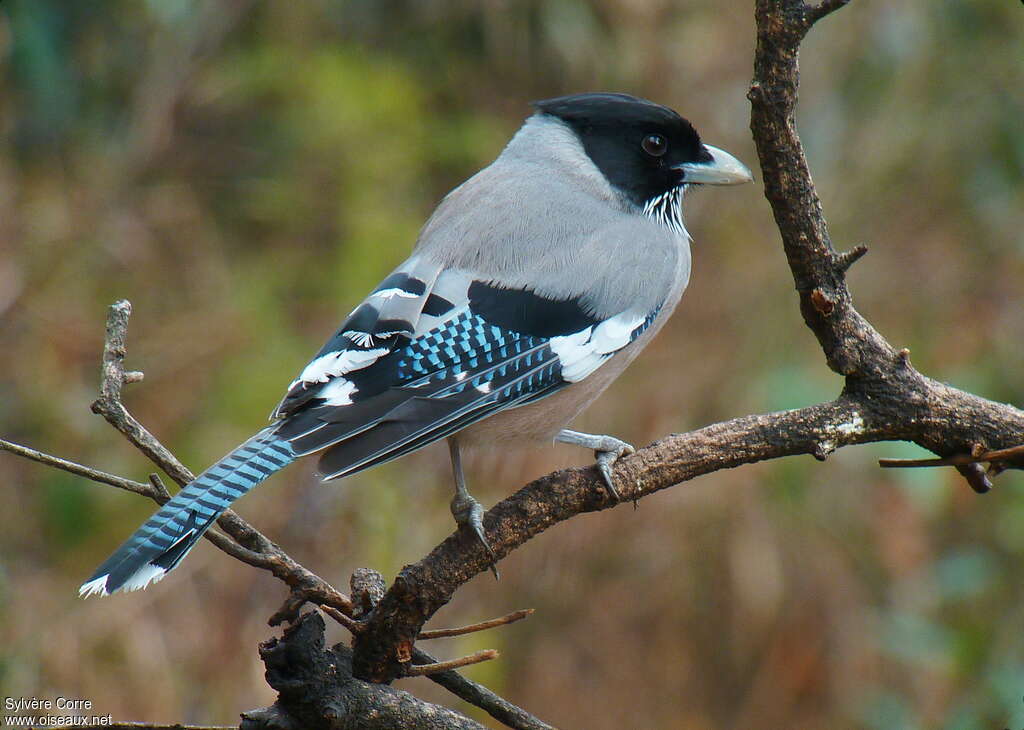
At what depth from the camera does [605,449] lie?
1.84 m

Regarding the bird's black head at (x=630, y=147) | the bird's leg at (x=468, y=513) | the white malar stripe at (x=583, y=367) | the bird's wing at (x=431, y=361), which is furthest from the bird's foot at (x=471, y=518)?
the bird's black head at (x=630, y=147)

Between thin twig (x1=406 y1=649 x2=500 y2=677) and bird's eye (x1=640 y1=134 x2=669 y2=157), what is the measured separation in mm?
1611

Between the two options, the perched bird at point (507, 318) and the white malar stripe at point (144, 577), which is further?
the perched bird at point (507, 318)

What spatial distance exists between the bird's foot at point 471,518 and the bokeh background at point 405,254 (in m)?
1.73

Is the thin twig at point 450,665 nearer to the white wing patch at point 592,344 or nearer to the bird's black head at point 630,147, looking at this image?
the white wing patch at point 592,344

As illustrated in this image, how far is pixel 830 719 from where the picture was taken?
3984mm

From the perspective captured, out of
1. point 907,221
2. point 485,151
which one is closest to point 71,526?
point 485,151

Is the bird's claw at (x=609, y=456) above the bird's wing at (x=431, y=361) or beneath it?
beneath

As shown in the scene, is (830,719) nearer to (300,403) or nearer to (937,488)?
(937,488)

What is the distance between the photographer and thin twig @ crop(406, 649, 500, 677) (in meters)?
1.40

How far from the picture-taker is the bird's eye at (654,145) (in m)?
2.72

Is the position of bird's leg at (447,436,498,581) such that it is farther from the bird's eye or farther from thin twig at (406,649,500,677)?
the bird's eye

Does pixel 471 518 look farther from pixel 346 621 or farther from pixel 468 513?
pixel 346 621

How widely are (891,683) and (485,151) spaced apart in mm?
2414
